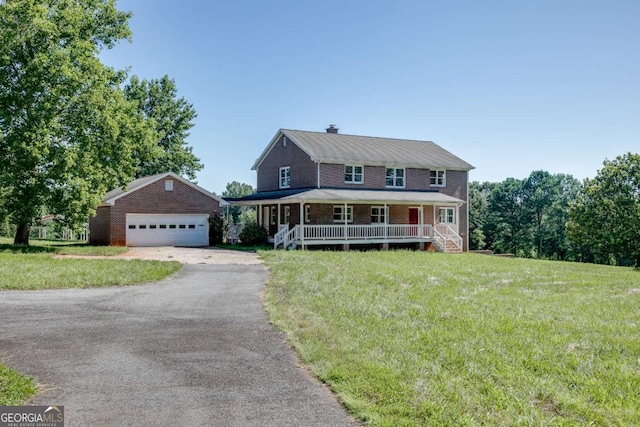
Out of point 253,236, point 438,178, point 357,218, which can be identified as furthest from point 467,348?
point 438,178

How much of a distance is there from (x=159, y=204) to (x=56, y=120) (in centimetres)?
759

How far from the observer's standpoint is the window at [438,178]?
35.5m

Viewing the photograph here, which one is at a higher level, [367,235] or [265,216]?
[265,216]

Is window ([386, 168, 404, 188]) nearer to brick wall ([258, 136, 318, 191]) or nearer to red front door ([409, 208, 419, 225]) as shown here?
red front door ([409, 208, 419, 225])

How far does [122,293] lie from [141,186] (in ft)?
57.3

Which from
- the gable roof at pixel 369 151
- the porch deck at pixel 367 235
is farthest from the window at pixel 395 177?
the porch deck at pixel 367 235

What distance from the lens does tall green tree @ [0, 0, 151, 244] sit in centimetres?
2250

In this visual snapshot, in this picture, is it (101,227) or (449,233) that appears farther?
(449,233)

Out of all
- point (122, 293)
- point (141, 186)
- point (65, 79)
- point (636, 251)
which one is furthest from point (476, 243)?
point (122, 293)

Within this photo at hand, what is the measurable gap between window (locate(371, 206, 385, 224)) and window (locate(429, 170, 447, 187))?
206 inches

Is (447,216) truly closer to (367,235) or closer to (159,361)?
(367,235)

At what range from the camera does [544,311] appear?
1105 cm

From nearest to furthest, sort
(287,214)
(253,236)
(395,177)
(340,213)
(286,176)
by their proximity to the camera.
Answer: (253,236) < (340,213) < (287,214) < (286,176) < (395,177)

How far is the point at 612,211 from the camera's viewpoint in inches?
1544
